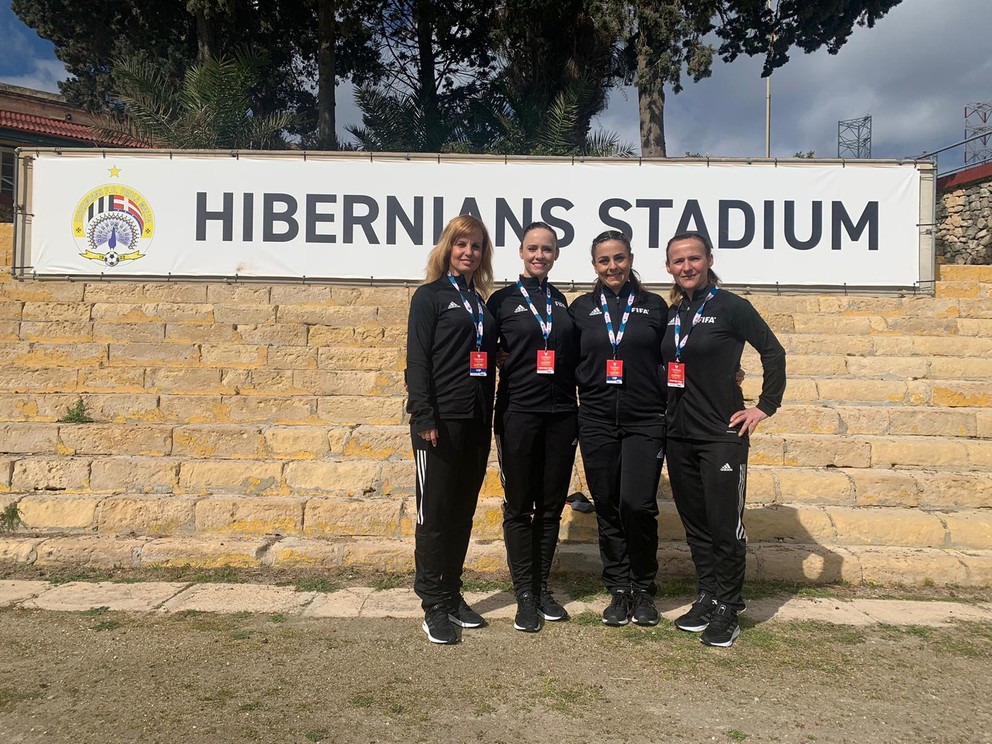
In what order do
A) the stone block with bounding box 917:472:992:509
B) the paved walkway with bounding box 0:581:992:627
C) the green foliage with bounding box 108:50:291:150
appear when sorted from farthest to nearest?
the green foliage with bounding box 108:50:291:150 < the stone block with bounding box 917:472:992:509 < the paved walkway with bounding box 0:581:992:627

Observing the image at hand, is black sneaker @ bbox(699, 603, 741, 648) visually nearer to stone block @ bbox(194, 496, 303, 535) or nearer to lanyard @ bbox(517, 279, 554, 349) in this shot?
lanyard @ bbox(517, 279, 554, 349)

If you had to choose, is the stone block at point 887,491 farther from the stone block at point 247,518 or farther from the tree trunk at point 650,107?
the tree trunk at point 650,107

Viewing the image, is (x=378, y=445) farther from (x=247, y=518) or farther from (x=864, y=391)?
(x=864, y=391)

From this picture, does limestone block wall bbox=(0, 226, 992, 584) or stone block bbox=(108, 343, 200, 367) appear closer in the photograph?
limestone block wall bbox=(0, 226, 992, 584)

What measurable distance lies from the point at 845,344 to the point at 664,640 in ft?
17.0

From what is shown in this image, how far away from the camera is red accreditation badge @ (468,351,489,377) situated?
3.54 m

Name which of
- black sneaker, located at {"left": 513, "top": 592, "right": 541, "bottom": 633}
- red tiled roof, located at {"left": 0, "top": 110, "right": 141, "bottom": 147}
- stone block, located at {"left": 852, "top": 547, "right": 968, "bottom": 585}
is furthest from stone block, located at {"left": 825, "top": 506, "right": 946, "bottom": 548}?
red tiled roof, located at {"left": 0, "top": 110, "right": 141, "bottom": 147}

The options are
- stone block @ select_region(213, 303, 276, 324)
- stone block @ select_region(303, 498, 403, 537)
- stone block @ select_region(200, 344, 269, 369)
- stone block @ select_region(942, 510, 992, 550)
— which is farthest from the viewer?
stone block @ select_region(213, 303, 276, 324)

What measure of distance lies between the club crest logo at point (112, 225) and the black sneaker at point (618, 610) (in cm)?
730

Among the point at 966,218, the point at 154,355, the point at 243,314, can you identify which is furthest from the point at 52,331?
the point at 966,218

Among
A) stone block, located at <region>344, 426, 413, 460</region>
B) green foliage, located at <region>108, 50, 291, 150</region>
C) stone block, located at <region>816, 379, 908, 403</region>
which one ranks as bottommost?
stone block, located at <region>344, 426, 413, 460</region>

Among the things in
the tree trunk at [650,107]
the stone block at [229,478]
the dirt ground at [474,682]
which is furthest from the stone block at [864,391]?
the tree trunk at [650,107]

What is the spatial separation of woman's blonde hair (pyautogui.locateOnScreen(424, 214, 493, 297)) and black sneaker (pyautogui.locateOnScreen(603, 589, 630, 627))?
183cm

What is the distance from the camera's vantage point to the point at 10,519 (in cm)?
482
